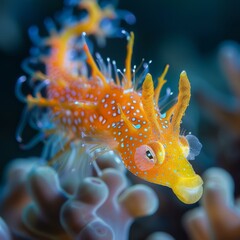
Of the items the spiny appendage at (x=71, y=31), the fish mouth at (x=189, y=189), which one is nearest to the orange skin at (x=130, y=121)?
the fish mouth at (x=189, y=189)

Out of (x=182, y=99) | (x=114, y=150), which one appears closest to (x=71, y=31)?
(x=114, y=150)

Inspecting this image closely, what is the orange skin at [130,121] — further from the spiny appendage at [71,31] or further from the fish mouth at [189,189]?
the spiny appendage at [71,31]

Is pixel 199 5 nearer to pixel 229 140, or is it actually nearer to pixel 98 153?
pixel 229 140

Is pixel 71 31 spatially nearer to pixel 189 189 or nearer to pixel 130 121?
pixel 130 121

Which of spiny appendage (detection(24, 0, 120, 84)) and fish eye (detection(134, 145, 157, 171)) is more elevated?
spiny appendage (detection(24, 0, 120, 84))

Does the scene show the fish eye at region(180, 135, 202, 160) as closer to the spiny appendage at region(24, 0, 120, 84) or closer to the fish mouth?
the fish mouth

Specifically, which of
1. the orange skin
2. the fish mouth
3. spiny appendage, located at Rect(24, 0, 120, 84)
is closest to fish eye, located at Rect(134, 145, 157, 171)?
the orange skin

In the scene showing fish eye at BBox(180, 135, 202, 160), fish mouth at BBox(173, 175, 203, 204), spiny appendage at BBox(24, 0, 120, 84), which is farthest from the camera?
spiny appendage at BBox(24, 0, 120, 84)

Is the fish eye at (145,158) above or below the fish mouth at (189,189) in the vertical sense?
above
